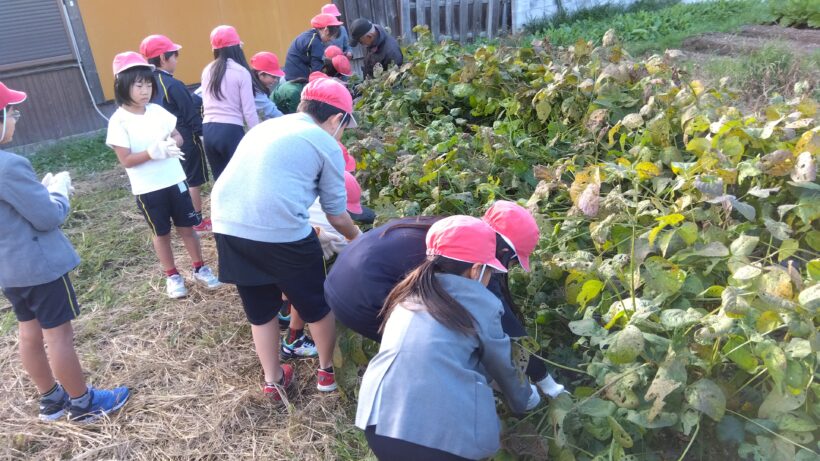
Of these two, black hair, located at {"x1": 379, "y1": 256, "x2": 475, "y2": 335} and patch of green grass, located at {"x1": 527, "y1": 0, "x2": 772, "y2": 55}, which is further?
patch of green grass, located at {"x1": 527, "y1": 0, "x2": 772, "y2": 55}

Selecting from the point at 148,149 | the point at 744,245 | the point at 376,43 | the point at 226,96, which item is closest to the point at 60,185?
the point at 148,149

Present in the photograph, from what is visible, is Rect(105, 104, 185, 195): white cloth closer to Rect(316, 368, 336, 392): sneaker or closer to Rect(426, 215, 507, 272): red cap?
Rect(316, 368, 336, 392): sneaker

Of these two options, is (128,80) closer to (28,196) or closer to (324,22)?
(28,196)

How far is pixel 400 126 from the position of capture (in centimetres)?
418

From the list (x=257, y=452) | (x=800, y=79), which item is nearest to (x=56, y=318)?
(x=257, y=452)

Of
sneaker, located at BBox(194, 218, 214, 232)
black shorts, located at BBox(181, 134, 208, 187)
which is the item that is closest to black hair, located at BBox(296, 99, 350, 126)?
black shorts, located at BBox(181, 134, 208, 187)

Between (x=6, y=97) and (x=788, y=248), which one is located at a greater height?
(x=6, y=97)

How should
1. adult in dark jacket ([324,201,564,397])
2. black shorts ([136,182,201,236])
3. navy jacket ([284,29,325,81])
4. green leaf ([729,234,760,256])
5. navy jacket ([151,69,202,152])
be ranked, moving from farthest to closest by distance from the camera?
navy jacket ([284,29,325,81]), navy jacket ([151,69,202,152]), black shorts ([136,182,201,236]), green leaf ([729,234,760,256]), adult in dark jacket ([324,201,564,397])

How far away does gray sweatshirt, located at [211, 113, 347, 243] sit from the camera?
2402mm

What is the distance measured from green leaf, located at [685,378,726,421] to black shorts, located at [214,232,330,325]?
1.50 m

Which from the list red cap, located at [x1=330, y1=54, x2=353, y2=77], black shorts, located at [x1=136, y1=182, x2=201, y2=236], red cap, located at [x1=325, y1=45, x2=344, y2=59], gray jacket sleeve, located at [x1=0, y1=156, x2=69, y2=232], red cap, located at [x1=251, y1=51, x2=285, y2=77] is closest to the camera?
gray jacket sleeve, located at [x1=0, y1=156, x2=69, y2=232]

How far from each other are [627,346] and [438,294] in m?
0.60

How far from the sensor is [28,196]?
7.91ft

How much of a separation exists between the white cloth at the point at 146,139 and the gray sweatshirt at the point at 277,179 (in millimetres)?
1115
